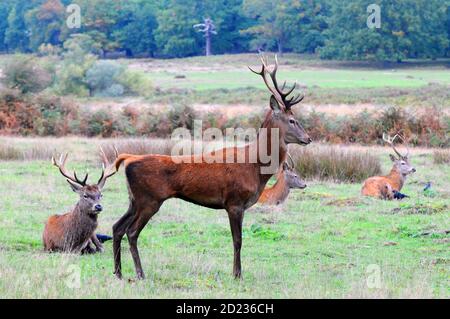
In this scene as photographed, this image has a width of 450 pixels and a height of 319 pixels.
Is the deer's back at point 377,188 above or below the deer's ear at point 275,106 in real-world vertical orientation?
below

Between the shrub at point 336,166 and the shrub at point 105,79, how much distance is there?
30061mm

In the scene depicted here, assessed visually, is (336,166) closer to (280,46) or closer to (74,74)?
(74,74)

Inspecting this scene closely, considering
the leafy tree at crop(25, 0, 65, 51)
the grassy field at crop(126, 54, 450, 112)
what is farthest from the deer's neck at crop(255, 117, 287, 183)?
the leafy tree at crop(25, 0, 65, 51)

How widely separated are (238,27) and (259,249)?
7028 cm

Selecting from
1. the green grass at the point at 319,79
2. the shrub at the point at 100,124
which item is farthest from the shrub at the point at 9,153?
the green grass at the point at 319,79

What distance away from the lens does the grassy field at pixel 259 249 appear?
26.1 ft

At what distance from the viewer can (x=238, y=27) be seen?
79.6m

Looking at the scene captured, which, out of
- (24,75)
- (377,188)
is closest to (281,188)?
(377,188)

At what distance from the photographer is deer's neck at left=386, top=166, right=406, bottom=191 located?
15.4 meters

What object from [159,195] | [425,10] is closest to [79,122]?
[159,195]

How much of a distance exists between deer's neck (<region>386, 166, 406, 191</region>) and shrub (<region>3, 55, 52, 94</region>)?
1962cm

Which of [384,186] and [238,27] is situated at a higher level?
[238,27]

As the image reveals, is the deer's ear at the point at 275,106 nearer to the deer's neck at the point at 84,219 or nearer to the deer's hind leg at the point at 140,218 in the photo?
the deer's hind leg at the point at 140,218

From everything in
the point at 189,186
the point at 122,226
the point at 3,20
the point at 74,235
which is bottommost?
the point at 74,235
